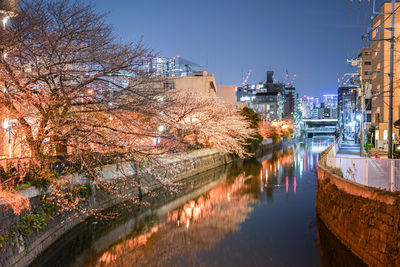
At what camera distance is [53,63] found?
1123cm

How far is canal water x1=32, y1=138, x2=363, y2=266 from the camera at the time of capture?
12.6 metres

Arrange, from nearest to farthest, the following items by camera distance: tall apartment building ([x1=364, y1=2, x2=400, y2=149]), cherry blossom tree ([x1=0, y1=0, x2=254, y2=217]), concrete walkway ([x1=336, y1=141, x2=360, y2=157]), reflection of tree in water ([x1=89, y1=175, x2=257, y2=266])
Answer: cherry blossom tree ([x1=0, y1=0, x2=254, y2=217]), reflection of tree in water ([x1=89, y1=175, x2=257, y2=266]), concrete walkway ([x1=336, y1=141, x2=360, y2=157]), tall apartment building ([x1=364, y1=2, x2=400, y2=149])

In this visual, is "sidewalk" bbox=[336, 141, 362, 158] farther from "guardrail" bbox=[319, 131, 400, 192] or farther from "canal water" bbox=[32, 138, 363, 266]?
"guardrail" bbox=[319, 131, 400, 192]

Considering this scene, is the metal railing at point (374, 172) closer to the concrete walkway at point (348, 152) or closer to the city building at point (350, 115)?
the concrete walkway at point (348, 152)

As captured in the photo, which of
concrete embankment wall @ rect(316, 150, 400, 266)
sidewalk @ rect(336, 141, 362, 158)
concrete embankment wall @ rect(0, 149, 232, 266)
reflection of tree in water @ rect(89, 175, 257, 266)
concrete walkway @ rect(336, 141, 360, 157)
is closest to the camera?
concrete embankment wall @ rect(316, 150, 400, 266)

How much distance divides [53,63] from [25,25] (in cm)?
149

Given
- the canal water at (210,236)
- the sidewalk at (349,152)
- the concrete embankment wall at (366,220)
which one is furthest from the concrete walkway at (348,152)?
the concrete embankment wall at (366,220)

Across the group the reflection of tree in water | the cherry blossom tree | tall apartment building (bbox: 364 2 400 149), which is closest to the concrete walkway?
tall apartment building (bbox: 364 2 400 149)

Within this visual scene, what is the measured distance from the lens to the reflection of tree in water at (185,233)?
1293 centimetres

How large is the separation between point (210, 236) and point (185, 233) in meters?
1.11

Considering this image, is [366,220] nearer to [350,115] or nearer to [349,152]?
[349,152]

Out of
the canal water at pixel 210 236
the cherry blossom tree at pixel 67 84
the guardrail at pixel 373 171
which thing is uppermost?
the cherry blossom tree at pixel 67 84

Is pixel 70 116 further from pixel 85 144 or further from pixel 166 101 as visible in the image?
pixel 166 101

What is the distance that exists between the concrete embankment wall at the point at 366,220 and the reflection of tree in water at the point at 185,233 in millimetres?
4829
